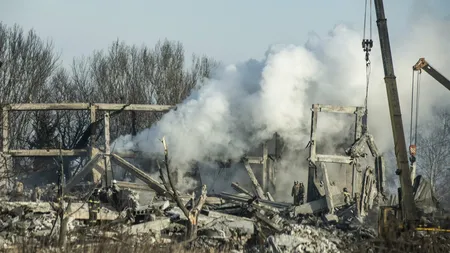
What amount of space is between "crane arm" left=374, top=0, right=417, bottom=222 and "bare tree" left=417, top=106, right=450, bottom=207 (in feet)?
61.0

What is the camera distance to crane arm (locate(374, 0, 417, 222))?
2244 cm

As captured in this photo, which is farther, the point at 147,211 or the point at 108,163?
the point at 108,163

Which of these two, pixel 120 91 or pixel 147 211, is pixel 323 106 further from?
pixel 120 91

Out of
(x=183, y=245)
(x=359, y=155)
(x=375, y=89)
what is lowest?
(x=183, y=245)

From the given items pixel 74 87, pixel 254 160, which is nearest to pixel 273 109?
pixel 254 160

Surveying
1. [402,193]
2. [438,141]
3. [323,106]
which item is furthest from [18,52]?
[402,193]

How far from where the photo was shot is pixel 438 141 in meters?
44.8

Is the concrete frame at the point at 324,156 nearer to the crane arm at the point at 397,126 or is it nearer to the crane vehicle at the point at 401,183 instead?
the crane vehicle at the point at 401,183

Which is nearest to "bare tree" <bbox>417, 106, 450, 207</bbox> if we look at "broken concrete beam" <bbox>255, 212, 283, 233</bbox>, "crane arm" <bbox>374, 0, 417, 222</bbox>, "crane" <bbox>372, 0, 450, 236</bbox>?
"crane arm" <bbox>374, 0, 417, 222</bbox>

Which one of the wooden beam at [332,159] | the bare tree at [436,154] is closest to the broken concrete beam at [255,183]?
the wooden beam at [332,159]

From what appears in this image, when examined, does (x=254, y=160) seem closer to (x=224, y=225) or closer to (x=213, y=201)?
(x=213, y=201)

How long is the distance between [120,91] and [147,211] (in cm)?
2610

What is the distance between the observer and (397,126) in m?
23.2

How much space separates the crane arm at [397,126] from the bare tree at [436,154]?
61.0 ft
